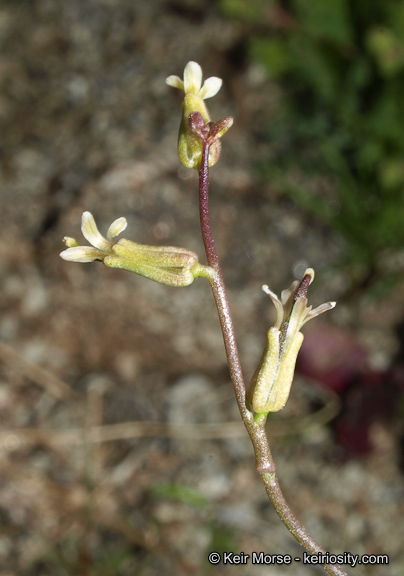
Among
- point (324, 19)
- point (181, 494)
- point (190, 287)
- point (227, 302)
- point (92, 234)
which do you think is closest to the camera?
point (227, 302)

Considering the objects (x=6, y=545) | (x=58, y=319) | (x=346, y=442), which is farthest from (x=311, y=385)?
(x=6, y=545)

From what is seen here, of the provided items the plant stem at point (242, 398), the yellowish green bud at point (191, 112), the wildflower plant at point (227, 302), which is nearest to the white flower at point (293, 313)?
the wildflower plant at point (227, 302)

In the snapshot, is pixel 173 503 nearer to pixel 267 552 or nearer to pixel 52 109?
pixel 267 552

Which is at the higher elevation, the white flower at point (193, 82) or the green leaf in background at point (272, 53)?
the white flower at point (193, 82)

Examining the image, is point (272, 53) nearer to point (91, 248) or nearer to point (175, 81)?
point (175, 81)

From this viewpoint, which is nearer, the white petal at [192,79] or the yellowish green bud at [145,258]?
the yellowish green bud at [145,258]

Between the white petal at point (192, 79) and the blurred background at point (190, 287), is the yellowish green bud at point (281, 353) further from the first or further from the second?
the blurred background at point (190, 287)

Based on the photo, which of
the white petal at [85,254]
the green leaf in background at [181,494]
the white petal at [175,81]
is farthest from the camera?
the green leaf in background at [181,494]

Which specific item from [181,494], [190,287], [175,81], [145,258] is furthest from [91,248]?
[190,287]
